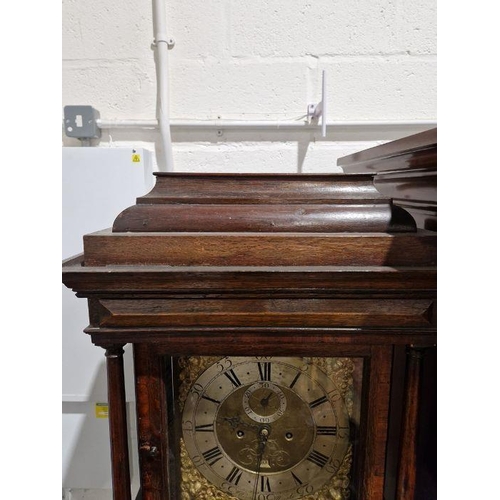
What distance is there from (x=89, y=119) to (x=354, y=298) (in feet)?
2.96

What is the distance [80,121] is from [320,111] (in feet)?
2.15

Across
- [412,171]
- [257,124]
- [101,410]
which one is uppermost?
[257,124]

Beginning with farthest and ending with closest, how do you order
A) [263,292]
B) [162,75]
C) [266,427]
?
[162,75], [266,427], [263,292]

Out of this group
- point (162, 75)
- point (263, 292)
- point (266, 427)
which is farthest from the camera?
point (162, 75)

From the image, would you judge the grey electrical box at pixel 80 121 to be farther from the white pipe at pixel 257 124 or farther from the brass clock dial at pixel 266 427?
the brass clock dial at pixel 266 427

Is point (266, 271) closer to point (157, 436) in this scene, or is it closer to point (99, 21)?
point (157, 436)

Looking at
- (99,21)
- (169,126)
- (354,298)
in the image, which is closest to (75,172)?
(169,126)

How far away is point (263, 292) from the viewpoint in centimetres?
54

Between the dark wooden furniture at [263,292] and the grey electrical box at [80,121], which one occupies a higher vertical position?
the grey electrical box at [80,121]

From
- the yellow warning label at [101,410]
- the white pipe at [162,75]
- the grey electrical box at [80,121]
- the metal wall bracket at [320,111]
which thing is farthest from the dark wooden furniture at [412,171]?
the yellow warning label at [101,410]

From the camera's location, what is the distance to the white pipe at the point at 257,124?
1.11 meters

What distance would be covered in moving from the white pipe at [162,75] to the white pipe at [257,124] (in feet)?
0.10

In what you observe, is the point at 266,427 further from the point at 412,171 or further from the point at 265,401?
the point at 412,171

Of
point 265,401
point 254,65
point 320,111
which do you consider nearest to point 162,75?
point 254,65
